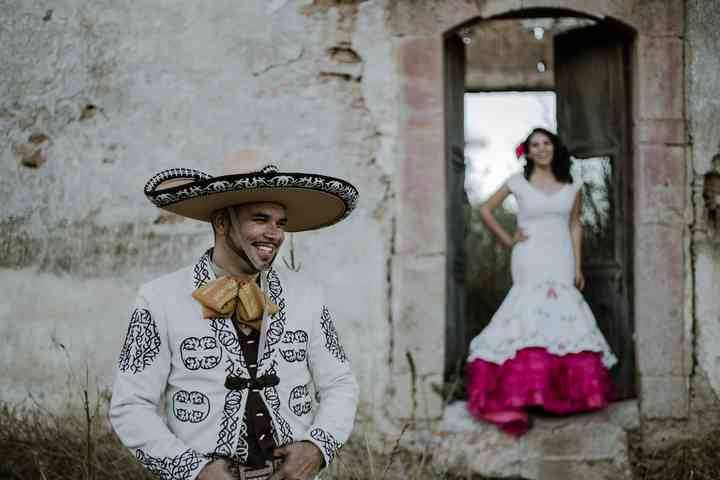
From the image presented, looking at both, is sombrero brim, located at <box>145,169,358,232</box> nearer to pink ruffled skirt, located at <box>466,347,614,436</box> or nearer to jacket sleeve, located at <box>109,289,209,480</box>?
jacket sleeve, located at <box>109,289,209,480</box>

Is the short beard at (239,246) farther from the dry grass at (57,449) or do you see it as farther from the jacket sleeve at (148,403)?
the dry grass at (57,449)

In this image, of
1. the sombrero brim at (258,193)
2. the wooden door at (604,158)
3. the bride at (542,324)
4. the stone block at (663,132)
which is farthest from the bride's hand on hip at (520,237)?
the sombrero brim at (258,193)

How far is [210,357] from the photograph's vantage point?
241 cm

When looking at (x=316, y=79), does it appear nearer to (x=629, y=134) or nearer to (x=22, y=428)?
(x=629, y=134)

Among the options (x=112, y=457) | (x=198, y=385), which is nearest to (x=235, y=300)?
(x=198, y=385)

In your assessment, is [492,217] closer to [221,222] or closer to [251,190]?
[221,222]

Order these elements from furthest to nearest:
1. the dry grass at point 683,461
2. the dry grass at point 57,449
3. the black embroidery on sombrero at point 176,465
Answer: the dry grass at point 683,461
the dry grass at point 57,449
the black embroidery on sombrero at point 176,465

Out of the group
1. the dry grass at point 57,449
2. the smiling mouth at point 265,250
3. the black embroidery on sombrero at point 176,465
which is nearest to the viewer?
the black embroidery on sombrero at point 176,465

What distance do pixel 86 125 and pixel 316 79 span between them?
140cm

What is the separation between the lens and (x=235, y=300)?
2.44 meters

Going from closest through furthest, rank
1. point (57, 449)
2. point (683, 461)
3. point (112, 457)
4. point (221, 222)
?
point (221, 222), point (112, 457), point (57, 449), point (683, 461)

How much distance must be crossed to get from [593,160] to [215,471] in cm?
418

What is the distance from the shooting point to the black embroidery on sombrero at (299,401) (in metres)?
2.50

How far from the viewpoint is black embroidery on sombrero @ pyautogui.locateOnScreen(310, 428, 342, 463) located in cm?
246
